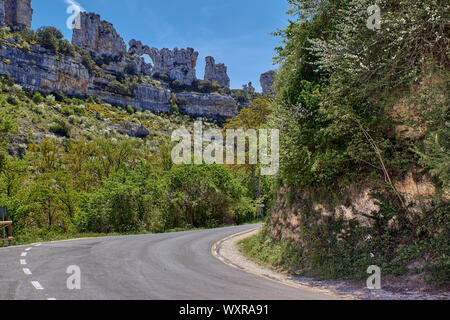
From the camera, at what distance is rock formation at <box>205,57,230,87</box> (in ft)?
507

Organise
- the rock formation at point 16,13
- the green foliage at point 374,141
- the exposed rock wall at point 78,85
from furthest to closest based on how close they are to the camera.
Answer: the rock formation at point 16,13 < the exposed rock wall at point 78,85 < the green foliage at point 374,141

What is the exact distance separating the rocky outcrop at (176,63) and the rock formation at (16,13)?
163ft

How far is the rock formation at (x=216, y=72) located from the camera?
154650mm

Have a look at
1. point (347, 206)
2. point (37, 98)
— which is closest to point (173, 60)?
point (37, 98)

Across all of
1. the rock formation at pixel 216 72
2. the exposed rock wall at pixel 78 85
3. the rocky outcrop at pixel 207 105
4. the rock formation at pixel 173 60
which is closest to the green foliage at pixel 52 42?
the exposed rock wall at pixel 78 85

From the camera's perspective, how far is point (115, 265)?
374 inches

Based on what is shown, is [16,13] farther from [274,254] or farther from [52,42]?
[274,254]

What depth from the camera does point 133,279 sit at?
755 centimetres

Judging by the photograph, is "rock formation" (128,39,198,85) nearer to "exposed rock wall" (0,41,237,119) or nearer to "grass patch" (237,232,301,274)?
"exposed rock wall" (0,41,237,119)

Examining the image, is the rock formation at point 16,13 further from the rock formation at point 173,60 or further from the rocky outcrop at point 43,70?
the rock formation at point 173,60

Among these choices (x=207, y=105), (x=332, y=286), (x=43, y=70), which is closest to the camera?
(x=332, y=286)

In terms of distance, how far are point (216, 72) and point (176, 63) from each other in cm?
2441
